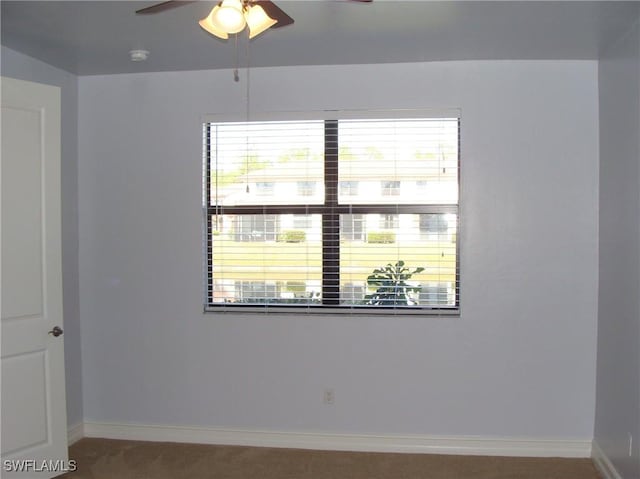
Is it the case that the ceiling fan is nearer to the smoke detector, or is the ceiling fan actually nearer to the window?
the smoke detector

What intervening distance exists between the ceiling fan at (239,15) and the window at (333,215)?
4.93ft

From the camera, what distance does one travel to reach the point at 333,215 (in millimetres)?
3520

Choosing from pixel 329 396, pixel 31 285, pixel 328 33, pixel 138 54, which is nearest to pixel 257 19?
pixel 328 33

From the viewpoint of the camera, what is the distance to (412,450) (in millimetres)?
3443

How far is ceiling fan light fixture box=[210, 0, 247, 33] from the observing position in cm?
182

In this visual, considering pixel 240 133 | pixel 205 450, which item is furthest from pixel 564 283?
pixel 205 450

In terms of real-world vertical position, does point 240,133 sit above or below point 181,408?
above

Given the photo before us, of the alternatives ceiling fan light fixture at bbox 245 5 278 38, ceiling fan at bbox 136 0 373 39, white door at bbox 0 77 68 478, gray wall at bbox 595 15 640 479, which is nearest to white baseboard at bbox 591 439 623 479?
gray wall at bbox 595 15 640 479

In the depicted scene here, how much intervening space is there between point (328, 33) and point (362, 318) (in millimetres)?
1786

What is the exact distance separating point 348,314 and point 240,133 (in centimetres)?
144

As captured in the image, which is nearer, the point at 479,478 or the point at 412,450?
the point at 479,478

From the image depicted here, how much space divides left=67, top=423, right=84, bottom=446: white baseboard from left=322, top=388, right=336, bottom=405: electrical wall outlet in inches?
69.3

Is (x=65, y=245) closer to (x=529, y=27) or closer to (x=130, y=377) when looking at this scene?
(x=130, y=377)

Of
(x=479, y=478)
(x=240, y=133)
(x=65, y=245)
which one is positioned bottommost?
(x=479, y=478)
